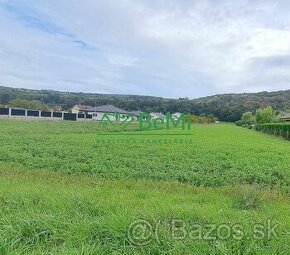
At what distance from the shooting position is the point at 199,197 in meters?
6.03

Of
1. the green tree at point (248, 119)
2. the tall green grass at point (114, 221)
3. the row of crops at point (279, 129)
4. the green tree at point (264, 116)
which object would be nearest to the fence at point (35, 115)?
the row of crops at point (279, 129)

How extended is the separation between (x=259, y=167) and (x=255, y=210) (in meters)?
6.55

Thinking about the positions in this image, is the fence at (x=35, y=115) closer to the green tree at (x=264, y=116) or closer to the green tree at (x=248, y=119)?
the green tree at (x=264, y=116)

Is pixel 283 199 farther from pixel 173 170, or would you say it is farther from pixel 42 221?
pixel 42 221

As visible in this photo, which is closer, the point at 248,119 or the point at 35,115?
the point at 35,115

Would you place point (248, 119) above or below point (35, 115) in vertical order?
above

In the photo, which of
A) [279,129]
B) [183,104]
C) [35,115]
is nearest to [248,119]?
[183,104]

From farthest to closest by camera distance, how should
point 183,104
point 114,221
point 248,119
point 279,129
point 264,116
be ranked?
1. point 183,104
2. point 248,119
3. point 264,116
4. point 279,129
5. point 114,221

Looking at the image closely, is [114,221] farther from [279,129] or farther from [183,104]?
[183,104]

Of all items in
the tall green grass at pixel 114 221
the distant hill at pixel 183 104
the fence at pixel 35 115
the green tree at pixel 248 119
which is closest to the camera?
the tall green grass at pixel 114 221

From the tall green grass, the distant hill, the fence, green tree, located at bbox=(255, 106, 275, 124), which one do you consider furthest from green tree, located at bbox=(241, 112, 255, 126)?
the tall green grass

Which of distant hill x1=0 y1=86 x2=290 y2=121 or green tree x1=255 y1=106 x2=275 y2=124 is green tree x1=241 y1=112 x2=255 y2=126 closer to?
green tree x1=255 y1=106 x2=275 y2=124

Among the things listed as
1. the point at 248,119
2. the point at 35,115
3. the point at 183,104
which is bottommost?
the point at 35,115

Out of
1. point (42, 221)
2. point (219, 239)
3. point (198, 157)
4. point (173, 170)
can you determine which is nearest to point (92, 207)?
point (42, 221)
